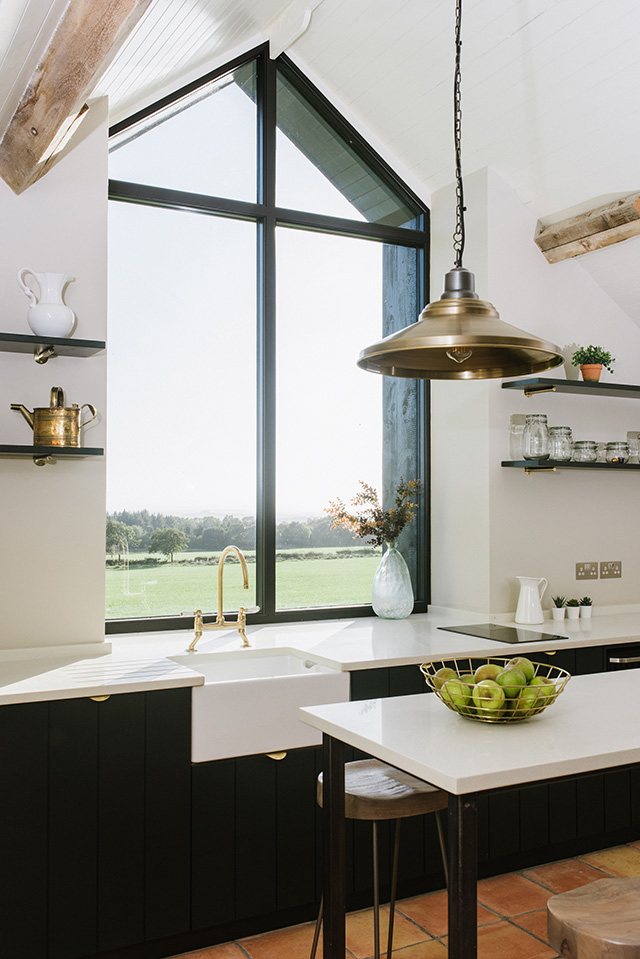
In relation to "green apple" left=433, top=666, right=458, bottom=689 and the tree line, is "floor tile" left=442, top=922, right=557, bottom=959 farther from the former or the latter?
the tree line

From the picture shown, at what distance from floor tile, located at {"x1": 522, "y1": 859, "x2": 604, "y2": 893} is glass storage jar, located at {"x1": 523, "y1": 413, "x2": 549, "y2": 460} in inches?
64.1

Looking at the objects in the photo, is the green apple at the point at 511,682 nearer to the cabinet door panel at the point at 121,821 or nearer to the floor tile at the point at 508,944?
the cabinet door panel at the point at 121,821

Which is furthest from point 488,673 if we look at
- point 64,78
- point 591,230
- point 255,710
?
point 591,230

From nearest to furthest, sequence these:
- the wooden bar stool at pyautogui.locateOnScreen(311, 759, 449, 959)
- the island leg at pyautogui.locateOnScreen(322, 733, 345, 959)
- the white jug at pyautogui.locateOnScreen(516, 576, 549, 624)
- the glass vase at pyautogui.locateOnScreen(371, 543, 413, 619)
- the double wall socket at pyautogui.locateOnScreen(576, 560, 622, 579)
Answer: the island leg at pyautogui.locateOnScreen(322, 733, 345, 959) < the wooden bar stool at pyautogui.locateOnScreen(311, 759, 449, 959) < the white jug at pyautogui.locateOnScreen(516, 576, 549, 624) < the glass vase at pyautogui.locateOnScreen(371, 543, 413, 619) < the double wall socket at pyautogui.locateOnScreen(576, 560, 622, 579)

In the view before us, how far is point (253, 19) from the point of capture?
3.41 meters

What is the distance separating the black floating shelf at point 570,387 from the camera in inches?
143

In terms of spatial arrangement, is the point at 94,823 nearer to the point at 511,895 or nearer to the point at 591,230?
the point at 511,895

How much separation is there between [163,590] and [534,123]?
2.43 m

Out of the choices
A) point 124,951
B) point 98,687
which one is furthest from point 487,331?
point 124,951

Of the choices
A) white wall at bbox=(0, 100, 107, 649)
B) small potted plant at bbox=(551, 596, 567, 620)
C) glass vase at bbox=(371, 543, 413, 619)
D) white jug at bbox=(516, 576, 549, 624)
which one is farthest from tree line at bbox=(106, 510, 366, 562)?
small potted plant at bbox=(551, 596, 567, 620)

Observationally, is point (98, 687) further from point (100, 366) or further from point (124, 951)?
point (100, 366)

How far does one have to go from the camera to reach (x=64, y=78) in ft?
6.66

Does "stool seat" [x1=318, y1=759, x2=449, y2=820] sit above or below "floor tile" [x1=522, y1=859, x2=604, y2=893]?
above

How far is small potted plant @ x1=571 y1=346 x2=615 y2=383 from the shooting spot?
3793 millimetres
